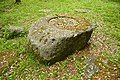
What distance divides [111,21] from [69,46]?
553 cm

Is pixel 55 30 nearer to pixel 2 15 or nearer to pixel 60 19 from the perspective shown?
pixel 60 19

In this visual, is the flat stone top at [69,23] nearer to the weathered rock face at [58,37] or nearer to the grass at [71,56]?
the weathered rock face at [58,37]

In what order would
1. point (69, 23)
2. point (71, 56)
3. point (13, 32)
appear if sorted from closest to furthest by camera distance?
point (71, 56) → point (69, 23) → point (13, 32)

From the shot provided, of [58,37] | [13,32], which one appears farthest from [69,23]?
[13,32]

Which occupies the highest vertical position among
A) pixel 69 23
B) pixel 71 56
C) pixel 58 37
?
pixel 69 23

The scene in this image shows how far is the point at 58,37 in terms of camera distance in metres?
9.83

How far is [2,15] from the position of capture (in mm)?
15703

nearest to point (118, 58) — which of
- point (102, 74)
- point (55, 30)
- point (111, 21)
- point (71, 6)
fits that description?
point (102, 74)

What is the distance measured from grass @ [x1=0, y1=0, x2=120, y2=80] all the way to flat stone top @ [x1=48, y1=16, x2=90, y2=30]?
103 centimetres

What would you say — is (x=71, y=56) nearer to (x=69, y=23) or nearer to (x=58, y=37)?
(x=58, y=37)

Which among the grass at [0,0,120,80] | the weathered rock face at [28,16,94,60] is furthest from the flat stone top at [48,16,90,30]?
the grass at [0,0,120,80]

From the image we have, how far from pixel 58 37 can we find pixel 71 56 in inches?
44.9

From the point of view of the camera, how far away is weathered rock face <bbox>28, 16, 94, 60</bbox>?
32.3 ft

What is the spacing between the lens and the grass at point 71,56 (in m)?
9.74
